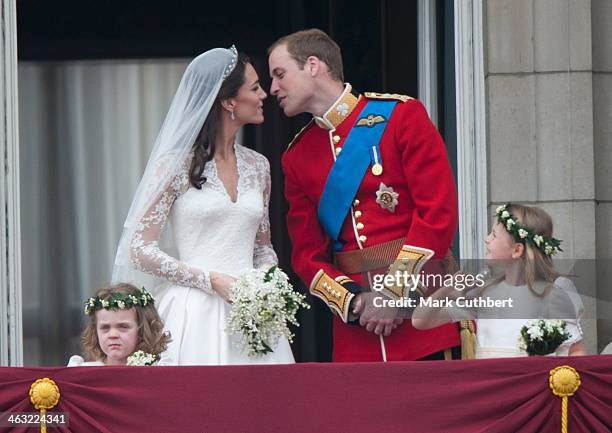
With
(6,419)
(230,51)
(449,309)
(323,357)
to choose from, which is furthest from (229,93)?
(323,357)

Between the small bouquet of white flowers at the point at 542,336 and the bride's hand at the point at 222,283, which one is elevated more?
the bride's hand at the point at 222,283

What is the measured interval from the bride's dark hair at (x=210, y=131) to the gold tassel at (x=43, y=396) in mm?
1349

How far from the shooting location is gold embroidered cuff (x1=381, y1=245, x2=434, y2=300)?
22.4 feet

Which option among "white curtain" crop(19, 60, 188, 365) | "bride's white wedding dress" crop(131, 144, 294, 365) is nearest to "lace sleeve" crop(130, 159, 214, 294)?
"bride's white wedding dress" crop(131, 144, 294, 365)

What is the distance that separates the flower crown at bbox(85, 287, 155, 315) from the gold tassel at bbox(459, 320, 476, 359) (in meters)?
1.18

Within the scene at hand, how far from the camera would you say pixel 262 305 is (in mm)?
6707

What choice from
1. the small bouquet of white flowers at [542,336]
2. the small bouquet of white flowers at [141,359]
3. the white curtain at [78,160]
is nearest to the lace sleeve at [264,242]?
the small bouquet of white flowers at [141,359]

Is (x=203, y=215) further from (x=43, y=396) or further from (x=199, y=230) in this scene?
(x=43, y=396)

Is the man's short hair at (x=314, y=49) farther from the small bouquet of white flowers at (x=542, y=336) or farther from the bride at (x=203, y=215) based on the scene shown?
the small bouquet of white flowers at (x=542, y=336)

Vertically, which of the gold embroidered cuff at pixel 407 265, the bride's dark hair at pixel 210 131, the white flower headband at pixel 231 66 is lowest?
the gold embroidered cuff at pixel 407 265

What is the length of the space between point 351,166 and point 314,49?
505mm

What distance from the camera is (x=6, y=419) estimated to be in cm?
618

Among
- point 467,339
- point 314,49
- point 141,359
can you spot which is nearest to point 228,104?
point 314,49

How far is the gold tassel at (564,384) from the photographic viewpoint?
20.2ft
